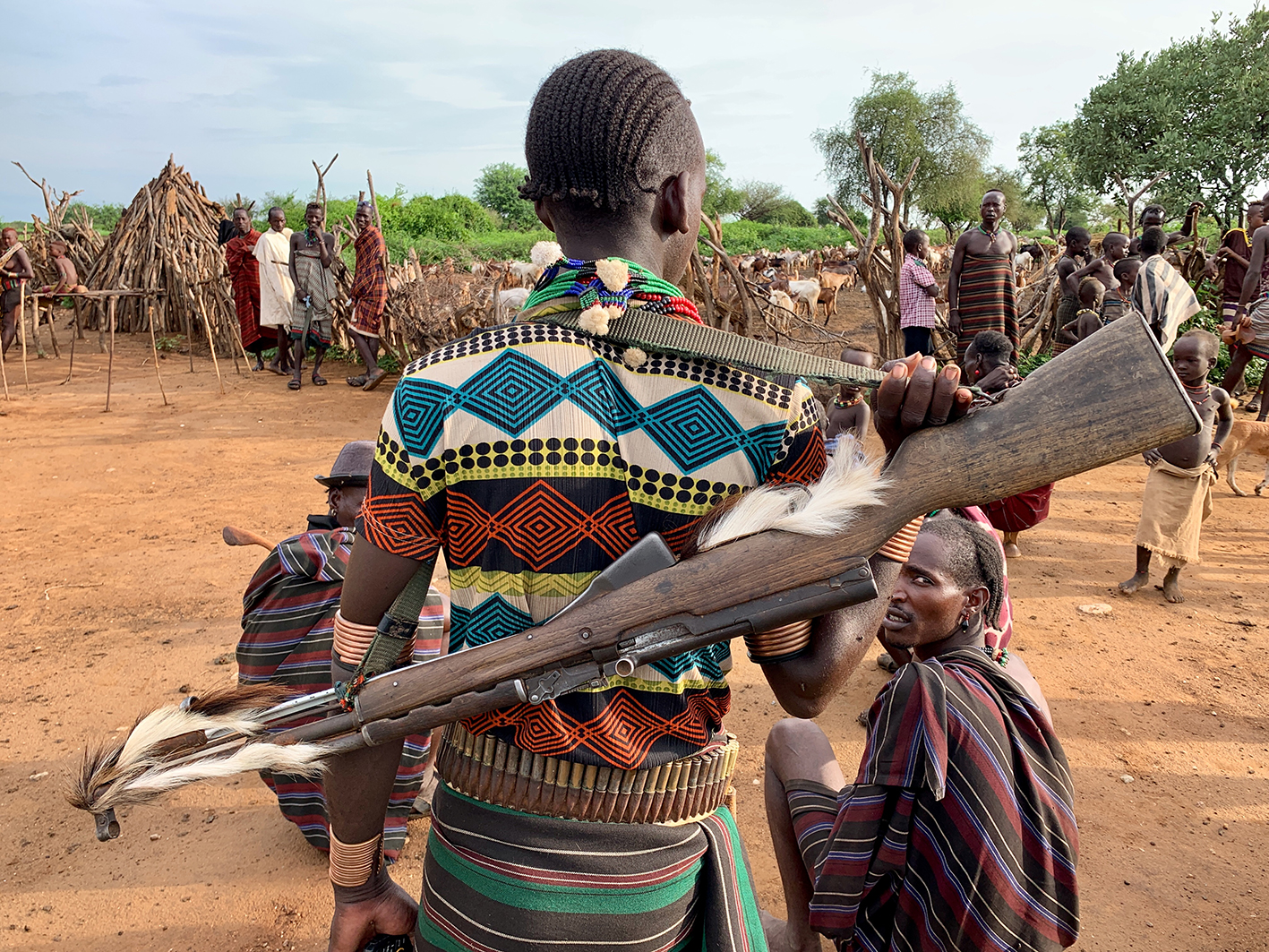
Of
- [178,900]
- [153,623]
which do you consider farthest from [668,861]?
[153,623]

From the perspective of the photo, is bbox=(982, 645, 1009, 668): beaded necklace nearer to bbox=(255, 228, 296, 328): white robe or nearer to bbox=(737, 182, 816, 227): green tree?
bbox=(255, 228, 296, 328): white robe

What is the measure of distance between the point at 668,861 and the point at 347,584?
0.60 meters

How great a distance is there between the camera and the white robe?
10836mm

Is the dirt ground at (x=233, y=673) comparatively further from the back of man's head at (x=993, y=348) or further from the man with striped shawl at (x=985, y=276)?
the man with striped shawl at (x=985, y=276)

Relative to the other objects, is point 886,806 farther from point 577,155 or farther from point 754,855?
point 577,155

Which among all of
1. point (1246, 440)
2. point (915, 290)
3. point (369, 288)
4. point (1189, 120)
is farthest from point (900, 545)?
point (1189, 120)

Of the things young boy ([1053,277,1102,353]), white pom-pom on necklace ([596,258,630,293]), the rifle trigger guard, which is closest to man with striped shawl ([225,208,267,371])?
young boy ([1053,277,1102,353])

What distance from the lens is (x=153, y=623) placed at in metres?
4.62

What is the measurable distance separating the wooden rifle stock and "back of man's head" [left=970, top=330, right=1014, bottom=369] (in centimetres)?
438

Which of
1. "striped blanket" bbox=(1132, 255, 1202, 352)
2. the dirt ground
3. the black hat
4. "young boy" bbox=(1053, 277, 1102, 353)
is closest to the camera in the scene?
the dirt ground

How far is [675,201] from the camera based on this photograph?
114 cm

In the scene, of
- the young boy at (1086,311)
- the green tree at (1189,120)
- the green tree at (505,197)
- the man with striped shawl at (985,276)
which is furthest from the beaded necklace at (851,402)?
the green tree at (505,197)

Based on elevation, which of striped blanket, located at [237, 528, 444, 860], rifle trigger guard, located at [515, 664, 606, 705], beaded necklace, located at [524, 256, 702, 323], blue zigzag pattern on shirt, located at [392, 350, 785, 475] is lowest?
striped blanket, located at [237, 528, 444, 860]

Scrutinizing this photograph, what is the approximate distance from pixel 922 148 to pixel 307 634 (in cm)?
4374
